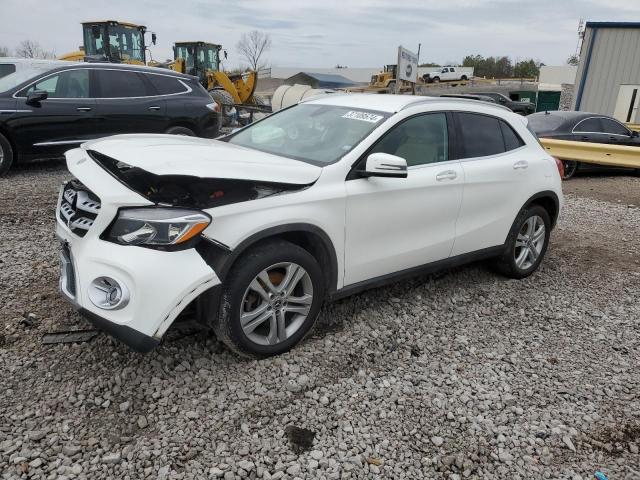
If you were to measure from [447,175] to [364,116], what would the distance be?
0.80m

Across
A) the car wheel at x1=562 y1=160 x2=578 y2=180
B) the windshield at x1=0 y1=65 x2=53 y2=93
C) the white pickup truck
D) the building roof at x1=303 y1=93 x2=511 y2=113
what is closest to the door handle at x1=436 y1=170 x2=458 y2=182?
the building roof at x1=303 y1=93 x2=511 y2=113

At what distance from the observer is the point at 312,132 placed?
3953 mm

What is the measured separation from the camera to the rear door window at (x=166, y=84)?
8.81 meters

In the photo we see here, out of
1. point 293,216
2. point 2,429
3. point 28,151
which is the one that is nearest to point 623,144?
point 293,216

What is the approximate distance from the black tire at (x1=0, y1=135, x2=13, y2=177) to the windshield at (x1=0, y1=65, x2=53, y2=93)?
0.74 m

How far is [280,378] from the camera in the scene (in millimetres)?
3170

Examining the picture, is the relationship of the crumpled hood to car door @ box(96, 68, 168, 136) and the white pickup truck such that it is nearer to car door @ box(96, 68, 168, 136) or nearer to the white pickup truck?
car door @ box(96, 68, 168, 136)

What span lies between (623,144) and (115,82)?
1021cm

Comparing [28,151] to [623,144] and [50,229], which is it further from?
[623,144]

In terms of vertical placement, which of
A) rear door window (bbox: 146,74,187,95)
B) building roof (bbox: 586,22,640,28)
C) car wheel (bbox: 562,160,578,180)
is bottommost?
car wheel (bbox: 562,160,578,180)

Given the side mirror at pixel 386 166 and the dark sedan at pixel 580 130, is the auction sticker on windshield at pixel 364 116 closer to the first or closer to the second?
the side mirror at pixel 386 166

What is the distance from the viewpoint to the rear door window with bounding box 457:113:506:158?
4.28 meters

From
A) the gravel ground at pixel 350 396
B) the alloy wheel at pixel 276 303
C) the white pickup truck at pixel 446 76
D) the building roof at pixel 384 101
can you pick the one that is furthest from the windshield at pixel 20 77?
the white pickup truck at pixel 446 76

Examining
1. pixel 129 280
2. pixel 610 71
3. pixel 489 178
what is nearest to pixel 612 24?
pixel 610 71
